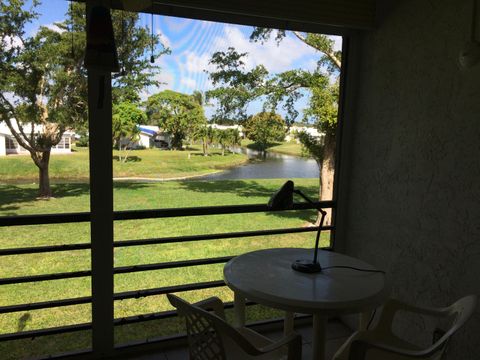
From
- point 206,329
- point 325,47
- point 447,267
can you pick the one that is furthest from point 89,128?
point 447,267

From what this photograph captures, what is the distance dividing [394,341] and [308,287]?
1.76 feet

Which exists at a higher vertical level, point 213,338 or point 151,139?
point 151,139

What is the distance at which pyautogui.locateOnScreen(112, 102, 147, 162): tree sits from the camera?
229 cm

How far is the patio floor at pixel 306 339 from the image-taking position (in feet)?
7.66

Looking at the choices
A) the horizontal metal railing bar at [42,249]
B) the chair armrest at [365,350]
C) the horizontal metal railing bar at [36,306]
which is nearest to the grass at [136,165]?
the horizontal metal railing bar at [42,249]

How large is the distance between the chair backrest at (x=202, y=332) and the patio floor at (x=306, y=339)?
1.08 m

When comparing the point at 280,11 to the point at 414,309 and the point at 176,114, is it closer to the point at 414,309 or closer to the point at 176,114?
the point at 176,114

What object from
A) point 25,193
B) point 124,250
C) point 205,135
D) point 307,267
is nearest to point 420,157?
point 307,267

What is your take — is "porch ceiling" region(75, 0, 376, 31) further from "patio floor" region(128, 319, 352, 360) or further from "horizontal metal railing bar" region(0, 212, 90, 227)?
"patio floor" region(128, 319, 352, 360)

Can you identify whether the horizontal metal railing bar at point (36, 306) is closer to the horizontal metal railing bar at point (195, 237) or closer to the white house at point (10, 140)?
the horizontal metal railing bar at point (195, 237)

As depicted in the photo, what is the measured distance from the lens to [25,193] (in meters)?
2.25

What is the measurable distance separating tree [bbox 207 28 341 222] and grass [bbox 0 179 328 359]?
0.30m

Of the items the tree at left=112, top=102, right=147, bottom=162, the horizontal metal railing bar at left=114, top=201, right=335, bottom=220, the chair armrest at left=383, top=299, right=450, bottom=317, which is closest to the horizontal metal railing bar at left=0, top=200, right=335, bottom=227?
the horizontal metal railing bar at left=114, top=201, right=335, bottom=220

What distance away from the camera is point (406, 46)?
7.16 feet
